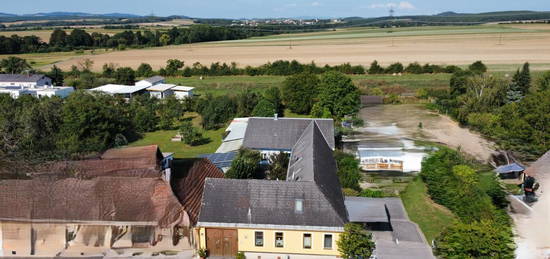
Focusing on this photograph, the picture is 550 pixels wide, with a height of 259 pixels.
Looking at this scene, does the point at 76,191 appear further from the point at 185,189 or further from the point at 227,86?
the point at 227,86

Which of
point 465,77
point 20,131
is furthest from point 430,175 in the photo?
point 465,77

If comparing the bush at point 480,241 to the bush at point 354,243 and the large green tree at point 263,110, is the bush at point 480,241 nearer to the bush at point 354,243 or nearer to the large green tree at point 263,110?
the bush at point 354,243

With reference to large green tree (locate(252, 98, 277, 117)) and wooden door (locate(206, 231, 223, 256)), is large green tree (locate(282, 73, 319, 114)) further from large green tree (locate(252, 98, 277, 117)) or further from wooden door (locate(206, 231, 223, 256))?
wooden door (locate(206, 231, 223, 256))

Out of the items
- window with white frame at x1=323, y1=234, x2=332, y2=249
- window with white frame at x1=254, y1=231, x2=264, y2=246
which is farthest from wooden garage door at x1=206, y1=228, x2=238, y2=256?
window with white frame at x1=323, y1=234, x2=332, y2=249

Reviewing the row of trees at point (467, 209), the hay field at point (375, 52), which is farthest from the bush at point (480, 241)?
the hay field at point (375, 52)

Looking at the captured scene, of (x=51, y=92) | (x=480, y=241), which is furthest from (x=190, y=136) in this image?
(x=480, y=241)

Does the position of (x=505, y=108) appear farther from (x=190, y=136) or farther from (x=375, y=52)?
(x=375, y=52)
